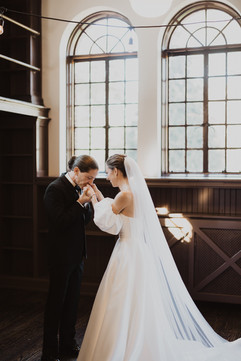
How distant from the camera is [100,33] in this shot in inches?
251

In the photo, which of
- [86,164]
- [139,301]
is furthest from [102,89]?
[139,301]

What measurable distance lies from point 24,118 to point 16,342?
3.07m

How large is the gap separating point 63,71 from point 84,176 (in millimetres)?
3068

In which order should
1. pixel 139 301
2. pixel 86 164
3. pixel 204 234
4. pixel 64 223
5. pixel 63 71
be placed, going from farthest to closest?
pixel 63 71 → pixel 204 234 → pixel 86 164 → pixel 64 223 → pixel 139 301

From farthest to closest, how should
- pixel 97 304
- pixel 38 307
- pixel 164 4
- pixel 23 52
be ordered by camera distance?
pixel 23 52
pixel 38 307
pixel 164 4
pixel 97 304

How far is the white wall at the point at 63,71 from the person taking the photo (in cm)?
589

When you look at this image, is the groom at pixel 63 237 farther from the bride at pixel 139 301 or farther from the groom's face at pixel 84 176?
the bride at pixel 139 301

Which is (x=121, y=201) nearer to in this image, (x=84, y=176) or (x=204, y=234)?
(x=84, y=176)

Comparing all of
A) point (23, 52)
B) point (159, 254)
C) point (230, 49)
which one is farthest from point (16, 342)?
point (230, 49)

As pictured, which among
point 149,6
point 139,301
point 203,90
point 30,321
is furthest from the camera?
point 203,90

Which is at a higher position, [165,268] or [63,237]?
[63,237]

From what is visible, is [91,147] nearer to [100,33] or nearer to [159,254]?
[100,33]

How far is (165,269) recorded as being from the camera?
3.75 meters

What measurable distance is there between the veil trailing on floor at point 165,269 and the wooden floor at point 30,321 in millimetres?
794
